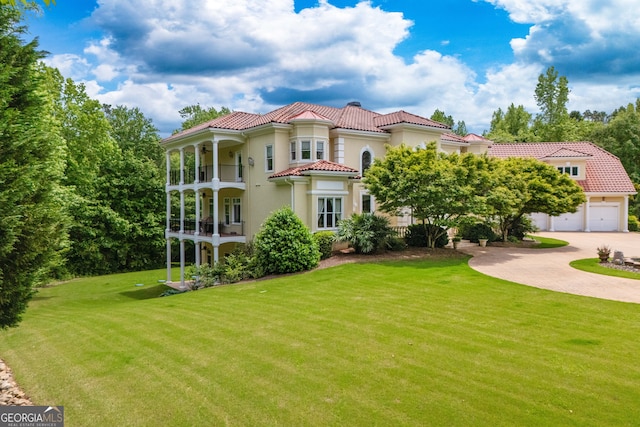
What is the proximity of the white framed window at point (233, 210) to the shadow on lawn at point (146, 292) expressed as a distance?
539 cm

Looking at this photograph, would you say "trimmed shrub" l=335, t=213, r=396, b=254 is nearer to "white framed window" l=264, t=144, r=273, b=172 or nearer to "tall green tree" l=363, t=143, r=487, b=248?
"tall green tree" l=363, t=143, r=487, b=248

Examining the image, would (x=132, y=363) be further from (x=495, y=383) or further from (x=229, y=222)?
(x=229, y=222)

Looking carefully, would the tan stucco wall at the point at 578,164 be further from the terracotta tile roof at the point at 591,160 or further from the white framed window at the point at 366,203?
the white framed window at the point at 366,203

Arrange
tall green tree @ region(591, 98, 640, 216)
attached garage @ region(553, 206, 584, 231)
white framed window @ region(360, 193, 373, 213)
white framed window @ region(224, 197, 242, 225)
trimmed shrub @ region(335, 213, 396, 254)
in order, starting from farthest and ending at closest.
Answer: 1. tall green tree @ region(591, 98, 640, 216)
2. attached garage @ region(553, 206, 584, 231)
3. white framed window @ region(224, 197, 242, 225)
4. white framed window @ region(360, 193, 373, 213)
5. trimmed shrub @ region(335, 213, 396, 254)

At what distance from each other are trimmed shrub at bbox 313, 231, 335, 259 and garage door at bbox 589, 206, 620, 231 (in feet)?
84.3

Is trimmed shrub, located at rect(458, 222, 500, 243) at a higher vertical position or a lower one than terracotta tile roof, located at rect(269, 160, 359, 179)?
lower

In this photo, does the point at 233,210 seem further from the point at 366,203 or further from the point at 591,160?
the point at 591,160

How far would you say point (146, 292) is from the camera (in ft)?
82.5

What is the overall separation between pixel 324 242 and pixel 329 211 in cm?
232

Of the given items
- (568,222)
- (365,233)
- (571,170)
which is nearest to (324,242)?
(365,233)

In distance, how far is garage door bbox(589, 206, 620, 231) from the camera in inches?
1404

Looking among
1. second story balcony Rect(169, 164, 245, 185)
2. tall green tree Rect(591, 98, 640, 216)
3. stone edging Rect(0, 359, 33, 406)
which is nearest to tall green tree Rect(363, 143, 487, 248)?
second story balcony Rect(169, 164, 245, 185)

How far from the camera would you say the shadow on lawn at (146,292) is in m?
23.9

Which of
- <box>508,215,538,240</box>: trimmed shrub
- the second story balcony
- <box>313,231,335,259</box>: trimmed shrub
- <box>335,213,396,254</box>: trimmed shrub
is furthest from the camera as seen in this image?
<box>508,215,538,240</box>: trimmed shrub
